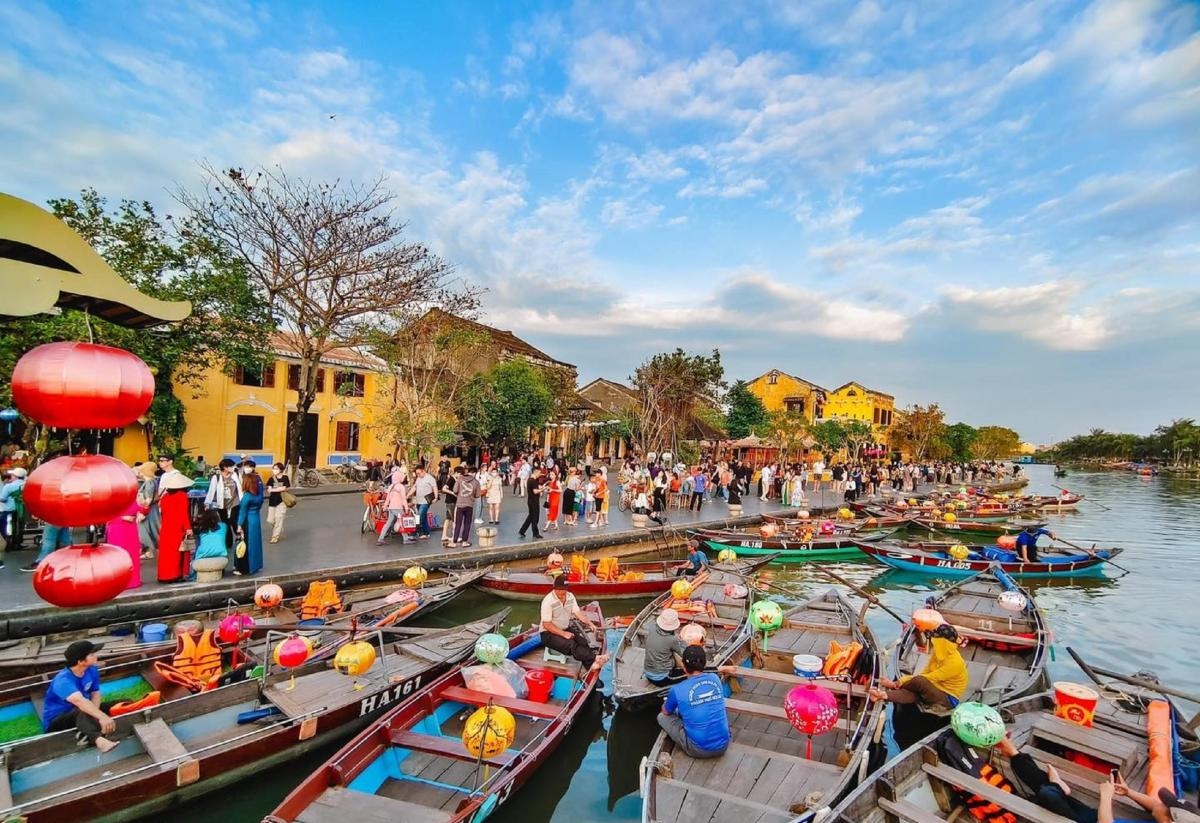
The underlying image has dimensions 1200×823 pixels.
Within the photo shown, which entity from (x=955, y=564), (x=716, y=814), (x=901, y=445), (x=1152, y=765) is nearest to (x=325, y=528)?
(x=716, y=814)

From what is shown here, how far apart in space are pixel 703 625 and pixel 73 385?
8.53 metres

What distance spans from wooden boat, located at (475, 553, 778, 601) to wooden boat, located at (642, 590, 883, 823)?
5.01 m

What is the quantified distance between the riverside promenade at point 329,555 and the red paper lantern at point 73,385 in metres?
6.73

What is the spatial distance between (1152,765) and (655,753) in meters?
4.33

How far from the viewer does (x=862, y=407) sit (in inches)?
2371

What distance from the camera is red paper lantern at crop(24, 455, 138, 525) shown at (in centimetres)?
409

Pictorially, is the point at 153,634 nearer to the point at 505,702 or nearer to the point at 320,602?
the point at 320,602

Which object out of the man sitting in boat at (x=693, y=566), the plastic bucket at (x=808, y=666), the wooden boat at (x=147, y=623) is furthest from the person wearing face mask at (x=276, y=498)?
the plastic bucket at (x=808, y=666)

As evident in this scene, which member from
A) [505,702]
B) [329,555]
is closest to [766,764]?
[505,702]

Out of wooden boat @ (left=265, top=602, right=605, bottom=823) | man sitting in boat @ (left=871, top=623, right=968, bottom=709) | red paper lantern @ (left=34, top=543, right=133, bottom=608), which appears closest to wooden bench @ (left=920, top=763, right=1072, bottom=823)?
man sitting in boat @ (left=871, top=623, right=968, bottom=709)

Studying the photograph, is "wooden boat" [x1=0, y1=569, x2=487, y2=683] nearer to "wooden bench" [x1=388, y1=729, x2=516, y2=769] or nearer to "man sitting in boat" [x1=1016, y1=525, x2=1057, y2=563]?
"wooden bench" [x1=388, y1=729, x2=516, y2=769]

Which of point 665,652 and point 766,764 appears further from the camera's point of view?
point 665,652

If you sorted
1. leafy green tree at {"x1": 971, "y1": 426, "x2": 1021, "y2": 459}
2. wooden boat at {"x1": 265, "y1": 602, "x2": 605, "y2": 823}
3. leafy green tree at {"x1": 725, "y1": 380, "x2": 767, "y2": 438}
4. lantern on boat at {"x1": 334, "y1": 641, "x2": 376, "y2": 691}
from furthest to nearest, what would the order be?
leafy green tree at {"x1": 971, "y1": 426, "x2": 1021, "y2": 459}
leafy green tree at {"x1": 725, "y1": 380, "x2": 767, "y2": 438}
lantern on boat at {"x1": 334, "y1": 641, "x2": 376, "y2": 691}
wooden boat at {"x1": 265, "y1": 602, "x2": 605, "y2": 823}

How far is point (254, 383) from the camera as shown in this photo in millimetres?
25781
